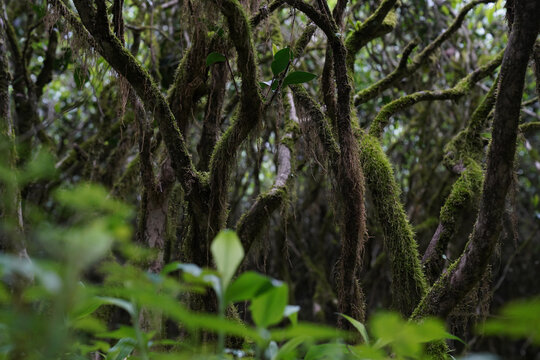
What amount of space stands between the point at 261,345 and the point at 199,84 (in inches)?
85.9

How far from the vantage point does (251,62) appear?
2.04 m

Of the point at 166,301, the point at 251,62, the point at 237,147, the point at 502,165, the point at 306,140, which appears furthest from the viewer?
the point at 306,140

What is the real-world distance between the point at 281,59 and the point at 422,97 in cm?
170

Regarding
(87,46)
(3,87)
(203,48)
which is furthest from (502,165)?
(3,87)

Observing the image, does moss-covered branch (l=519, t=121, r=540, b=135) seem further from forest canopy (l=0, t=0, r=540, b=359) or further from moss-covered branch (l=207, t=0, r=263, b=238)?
moss-covered branch (l=207, t=0, r=263, b=238)

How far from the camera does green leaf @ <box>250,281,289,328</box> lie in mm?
796

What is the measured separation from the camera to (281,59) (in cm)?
205

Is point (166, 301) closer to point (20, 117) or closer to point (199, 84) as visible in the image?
point (199, 84)

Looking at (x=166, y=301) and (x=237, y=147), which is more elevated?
(x=237, y=147)

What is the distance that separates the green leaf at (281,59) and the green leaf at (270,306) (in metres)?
1.42

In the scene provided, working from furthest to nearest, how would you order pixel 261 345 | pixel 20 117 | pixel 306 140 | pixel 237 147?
pixel 20 117
pixel 306 140
pixel 237 147
pixel 261 345

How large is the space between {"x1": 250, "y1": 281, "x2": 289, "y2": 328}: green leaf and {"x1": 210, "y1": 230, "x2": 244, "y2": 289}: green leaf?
7 cm

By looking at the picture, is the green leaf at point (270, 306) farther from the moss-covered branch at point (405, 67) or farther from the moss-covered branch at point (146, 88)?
the moss-covered branch at point (405, 67)

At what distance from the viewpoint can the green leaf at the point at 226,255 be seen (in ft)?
2.54
